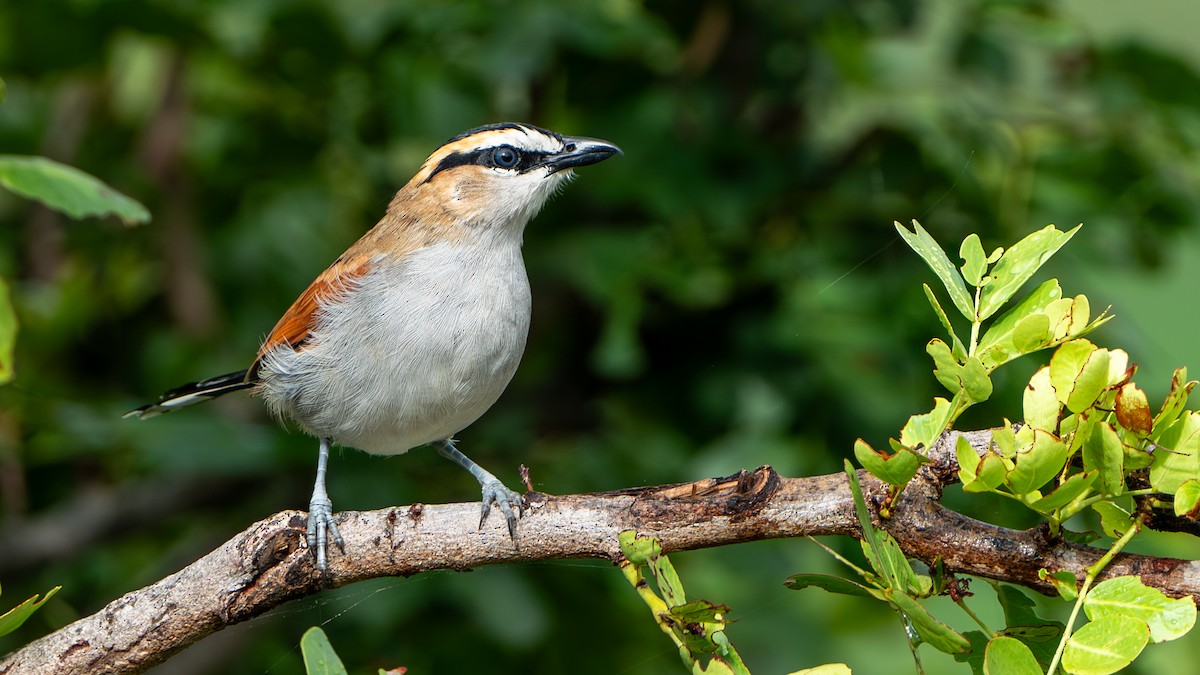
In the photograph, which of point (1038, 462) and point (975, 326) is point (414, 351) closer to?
point (975, 326)

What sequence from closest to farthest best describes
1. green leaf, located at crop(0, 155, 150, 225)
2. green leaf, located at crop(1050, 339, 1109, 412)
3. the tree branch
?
green leaf, located at crop(1050, 339, 1109, 412)
the tree branch
green leaf, located at crop(0, 155, 150, 225)

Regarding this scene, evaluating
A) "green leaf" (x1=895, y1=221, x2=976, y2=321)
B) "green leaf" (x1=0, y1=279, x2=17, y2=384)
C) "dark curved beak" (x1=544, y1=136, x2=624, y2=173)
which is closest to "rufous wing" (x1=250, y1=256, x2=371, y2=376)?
"dark curved beak" (x1=544, y1=136, x2=624, y2=173)

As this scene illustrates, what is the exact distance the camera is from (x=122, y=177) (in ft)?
16.8

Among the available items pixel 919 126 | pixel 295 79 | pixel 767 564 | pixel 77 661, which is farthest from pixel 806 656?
pixel 295 79

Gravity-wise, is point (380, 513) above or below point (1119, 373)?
above

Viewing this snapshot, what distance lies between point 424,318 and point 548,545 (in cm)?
134

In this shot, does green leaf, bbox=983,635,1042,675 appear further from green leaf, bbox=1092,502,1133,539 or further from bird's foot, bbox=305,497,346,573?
bird's foot, bbox=305,497,346,573

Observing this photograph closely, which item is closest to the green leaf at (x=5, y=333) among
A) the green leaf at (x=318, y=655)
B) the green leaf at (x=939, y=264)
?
the green leaf at (x=318, y=655)

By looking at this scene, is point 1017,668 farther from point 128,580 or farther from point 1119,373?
point 128,580

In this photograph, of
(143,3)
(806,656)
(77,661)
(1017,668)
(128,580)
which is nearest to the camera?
(1017,668)

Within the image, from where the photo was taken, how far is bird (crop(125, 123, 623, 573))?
356cm

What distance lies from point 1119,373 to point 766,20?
3156 millimetres

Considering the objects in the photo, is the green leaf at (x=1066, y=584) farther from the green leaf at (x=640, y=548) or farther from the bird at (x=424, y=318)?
the bird at (x=424, y=318)

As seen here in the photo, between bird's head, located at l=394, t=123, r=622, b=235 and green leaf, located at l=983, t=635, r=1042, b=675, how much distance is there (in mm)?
2579
